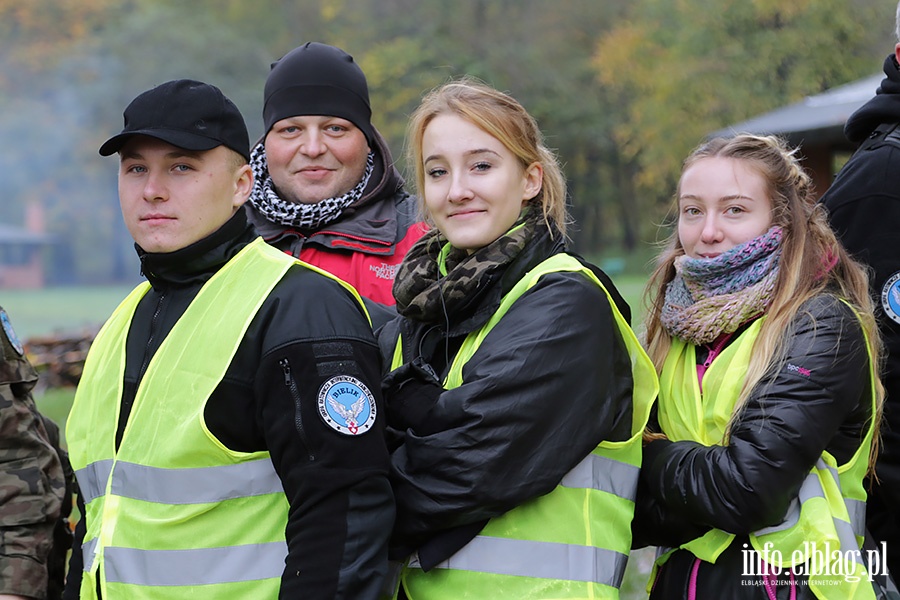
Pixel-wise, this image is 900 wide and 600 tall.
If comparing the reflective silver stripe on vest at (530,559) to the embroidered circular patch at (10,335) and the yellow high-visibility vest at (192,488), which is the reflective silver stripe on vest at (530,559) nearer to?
the yellow high-visibility vest at (192,488)

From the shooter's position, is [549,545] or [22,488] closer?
→ [549,545]

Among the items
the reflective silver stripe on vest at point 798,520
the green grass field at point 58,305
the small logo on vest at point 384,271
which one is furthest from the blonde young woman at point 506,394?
the green grass field at point 58,305

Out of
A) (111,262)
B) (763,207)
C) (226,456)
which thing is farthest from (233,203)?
(111,262)

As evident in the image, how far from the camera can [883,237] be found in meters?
3.40

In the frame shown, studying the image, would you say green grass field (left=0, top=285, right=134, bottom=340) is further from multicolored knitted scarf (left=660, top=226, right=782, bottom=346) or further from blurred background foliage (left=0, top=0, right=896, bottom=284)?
multicolored knitted scarf (left=660, top=226, right=782, bottom=346)

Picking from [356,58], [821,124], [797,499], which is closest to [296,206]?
[797,499]

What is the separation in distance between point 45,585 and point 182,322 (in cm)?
113

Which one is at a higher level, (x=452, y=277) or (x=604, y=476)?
(x=452, y=277)

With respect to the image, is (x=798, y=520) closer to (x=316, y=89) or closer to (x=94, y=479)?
(x=94, y=479)

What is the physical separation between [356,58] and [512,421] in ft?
121

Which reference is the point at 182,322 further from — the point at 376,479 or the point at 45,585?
the point at 45,585

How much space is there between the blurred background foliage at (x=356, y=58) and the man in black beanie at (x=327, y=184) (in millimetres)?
26217

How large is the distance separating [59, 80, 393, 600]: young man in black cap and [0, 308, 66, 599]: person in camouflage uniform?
1.48 feet

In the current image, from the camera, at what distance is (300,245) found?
13.0 ft
